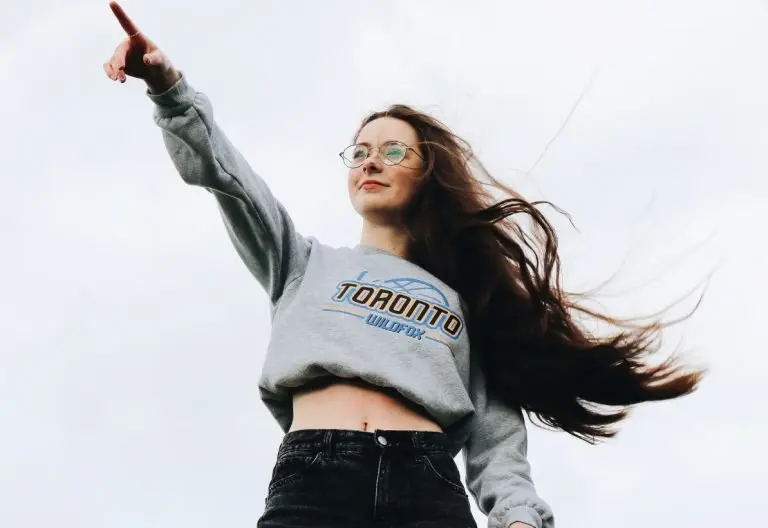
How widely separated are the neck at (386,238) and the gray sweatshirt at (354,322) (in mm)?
97

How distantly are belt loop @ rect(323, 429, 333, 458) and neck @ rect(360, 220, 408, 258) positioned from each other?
1099mm

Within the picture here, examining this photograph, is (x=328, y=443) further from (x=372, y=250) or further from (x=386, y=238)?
(x=386, y=238)

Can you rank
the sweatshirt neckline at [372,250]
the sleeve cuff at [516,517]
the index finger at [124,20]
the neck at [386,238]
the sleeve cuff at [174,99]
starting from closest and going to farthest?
1. the index finger at [124,20]
2. the sleeve cuff at [174,99]
3. the sleeve cuff at [516,517]
4. the sweatshirt neckline at [372,250]
5. the neck at [386,238]

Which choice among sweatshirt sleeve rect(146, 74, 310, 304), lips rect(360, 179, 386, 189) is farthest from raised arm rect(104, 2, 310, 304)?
lips rect(360, 179, 386, 189)

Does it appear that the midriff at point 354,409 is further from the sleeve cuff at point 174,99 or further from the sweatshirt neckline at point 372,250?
the sleeve cuff at point 174,99

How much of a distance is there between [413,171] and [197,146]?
126 cm

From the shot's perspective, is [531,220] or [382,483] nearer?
[382,483]

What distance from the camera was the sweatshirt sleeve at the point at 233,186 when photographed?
14.6ft

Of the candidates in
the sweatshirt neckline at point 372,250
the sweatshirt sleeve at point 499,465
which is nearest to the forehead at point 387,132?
the sweatshirt neckline at point 372,250

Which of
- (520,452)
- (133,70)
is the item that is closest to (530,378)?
(520,452)

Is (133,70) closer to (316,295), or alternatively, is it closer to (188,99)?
(188,99)

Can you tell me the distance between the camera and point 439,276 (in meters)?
5.39

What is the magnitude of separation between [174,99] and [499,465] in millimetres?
1809

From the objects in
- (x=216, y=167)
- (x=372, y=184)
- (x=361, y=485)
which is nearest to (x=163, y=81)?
(x=216, y=167)
